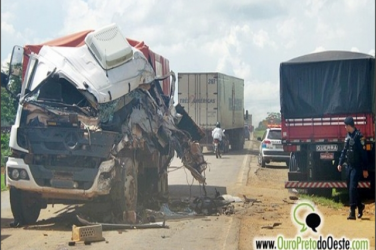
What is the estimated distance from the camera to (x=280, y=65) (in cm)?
1354

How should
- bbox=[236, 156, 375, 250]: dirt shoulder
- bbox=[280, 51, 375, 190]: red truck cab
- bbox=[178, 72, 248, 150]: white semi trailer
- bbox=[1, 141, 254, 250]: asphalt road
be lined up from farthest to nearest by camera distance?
bbox=[178, 72, 248, 150]: white semi trailer < bbox=[280, 51, 375, 190]: red truck cab < bbox=[236, 156, 375, 250]: dirt shoulder < bbox=[1, 141, 254, 250]: asphalt road

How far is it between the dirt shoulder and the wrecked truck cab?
81.8 inches

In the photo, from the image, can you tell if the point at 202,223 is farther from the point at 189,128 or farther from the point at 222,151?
the point at 222,151

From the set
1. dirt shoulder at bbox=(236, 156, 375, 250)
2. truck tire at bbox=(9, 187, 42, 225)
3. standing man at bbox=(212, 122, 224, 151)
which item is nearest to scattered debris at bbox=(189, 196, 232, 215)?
dirt shoulder at bbox=(236, 156, 375, 250)

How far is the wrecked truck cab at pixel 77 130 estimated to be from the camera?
9.89 metres

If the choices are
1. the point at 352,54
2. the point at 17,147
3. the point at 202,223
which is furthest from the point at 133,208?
the point at 352,54

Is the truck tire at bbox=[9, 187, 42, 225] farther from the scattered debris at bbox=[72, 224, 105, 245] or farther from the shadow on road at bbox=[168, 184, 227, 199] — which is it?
the shadow on road at bbox=[168, 184, 227, 199]

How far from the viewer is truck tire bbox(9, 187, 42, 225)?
33.6 ft

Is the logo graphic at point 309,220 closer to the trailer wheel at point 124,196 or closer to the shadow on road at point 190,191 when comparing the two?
the trailer wheel at point 124,196

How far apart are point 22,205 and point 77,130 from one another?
1612mm

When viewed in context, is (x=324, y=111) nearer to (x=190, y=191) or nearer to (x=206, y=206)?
(x=206, y=206)

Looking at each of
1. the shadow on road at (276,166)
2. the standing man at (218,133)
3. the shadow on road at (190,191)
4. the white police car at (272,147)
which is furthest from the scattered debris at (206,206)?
the standing man at (218,133)

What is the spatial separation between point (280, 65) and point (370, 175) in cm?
307

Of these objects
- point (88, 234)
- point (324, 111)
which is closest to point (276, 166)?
point (324, 111)
